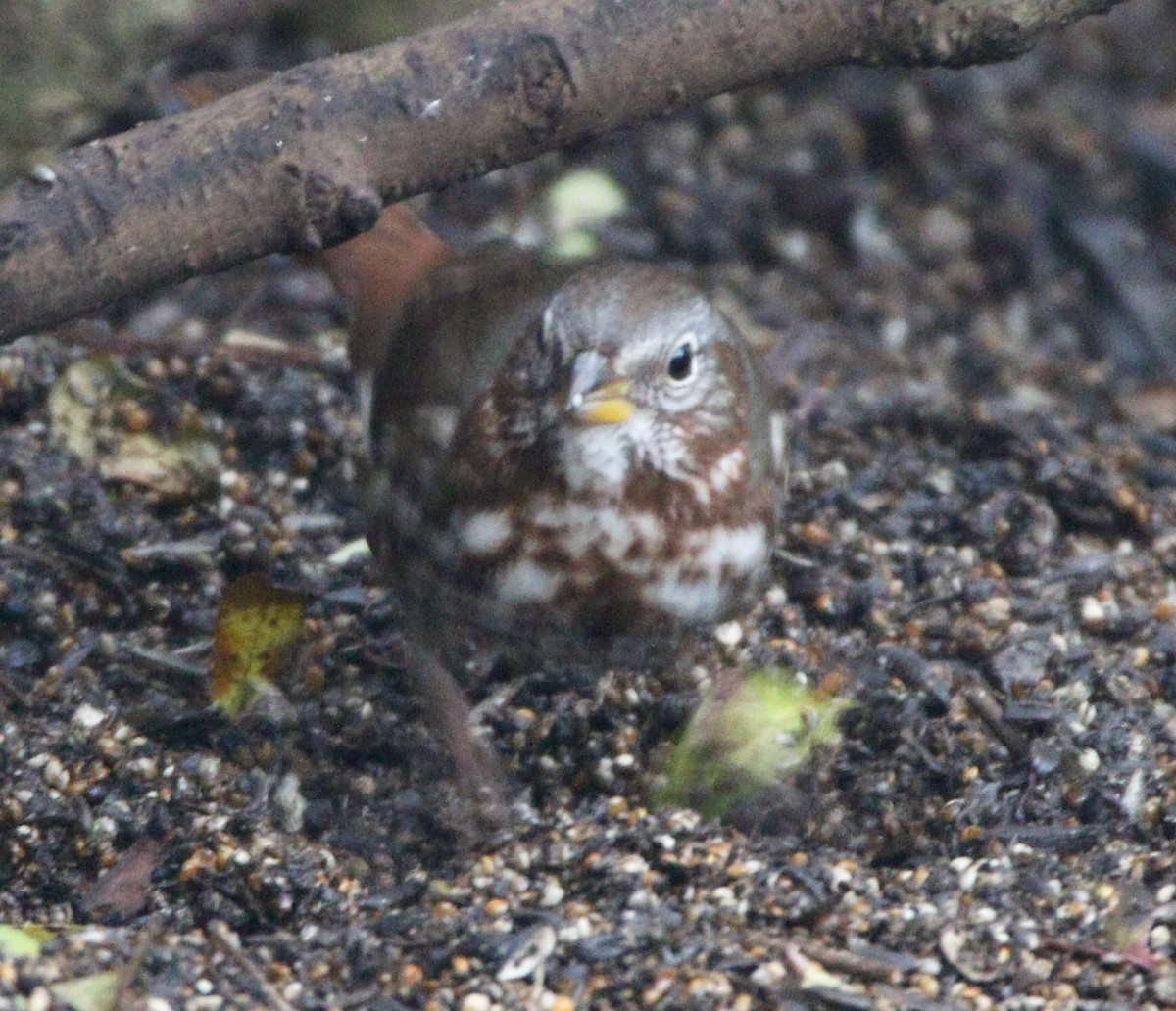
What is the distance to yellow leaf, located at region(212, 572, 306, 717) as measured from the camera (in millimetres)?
4145

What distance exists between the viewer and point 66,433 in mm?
4770

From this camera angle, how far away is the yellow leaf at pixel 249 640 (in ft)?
13.6

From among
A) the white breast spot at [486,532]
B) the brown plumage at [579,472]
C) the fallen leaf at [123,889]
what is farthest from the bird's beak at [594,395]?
the fallen leaf at [123,889]

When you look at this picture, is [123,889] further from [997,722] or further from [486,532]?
[997,722]

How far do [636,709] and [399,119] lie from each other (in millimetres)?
1424

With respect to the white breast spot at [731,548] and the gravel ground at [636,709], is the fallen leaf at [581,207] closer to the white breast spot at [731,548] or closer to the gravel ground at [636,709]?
the gravel ground at [636,709]

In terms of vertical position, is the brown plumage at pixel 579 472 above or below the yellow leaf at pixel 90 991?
above

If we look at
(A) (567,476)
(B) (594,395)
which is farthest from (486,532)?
(B) (594,395)

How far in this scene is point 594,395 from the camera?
3631 millimetres

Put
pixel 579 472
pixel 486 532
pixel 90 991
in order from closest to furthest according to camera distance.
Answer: pixel 90 991, pixel 579 472, pixel 486 532

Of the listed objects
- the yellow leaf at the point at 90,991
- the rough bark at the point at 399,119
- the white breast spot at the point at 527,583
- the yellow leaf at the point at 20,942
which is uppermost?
the rough bark at the point at 399,119

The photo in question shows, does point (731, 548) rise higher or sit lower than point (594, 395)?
lower

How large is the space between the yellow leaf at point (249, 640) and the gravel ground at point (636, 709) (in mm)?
55

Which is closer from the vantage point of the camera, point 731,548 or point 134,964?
point 134,964
